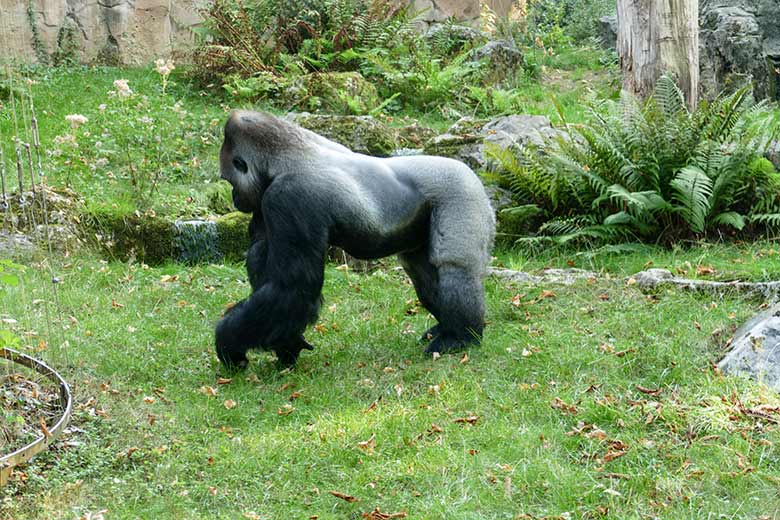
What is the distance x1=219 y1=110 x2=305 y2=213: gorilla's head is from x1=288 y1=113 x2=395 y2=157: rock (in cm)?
313

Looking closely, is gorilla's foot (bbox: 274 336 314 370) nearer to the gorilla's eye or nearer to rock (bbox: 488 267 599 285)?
the gorilla's eye

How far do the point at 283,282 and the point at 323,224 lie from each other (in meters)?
0.36

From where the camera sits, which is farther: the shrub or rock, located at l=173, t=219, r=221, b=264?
rock, located at l=173, t=219, r=221, b=264

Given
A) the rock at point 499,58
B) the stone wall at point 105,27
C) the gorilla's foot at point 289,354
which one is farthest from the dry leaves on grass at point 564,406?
the stone wall at point 105,27

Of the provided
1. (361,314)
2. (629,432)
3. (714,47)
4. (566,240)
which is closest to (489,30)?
(714,47)

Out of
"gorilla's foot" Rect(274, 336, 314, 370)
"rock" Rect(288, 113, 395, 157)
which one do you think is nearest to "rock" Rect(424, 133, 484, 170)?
"rock" Rect(288, 113, 395, 157)

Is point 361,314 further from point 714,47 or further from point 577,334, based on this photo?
point 714,47

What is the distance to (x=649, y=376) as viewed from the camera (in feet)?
15.4

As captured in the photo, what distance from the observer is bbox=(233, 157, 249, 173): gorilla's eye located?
503 centimetres

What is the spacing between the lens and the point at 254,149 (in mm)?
4984

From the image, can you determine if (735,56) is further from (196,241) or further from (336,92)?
(196,241)

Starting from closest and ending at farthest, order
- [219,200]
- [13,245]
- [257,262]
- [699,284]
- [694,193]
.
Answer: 1. [257,262]
2. [699,284]
3. [694,193]
4. [13,245]
5. [219,200]

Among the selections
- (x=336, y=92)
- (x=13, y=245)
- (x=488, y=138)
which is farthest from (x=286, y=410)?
(x=336, y=92)

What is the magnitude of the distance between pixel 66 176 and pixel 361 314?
10.4 ft
